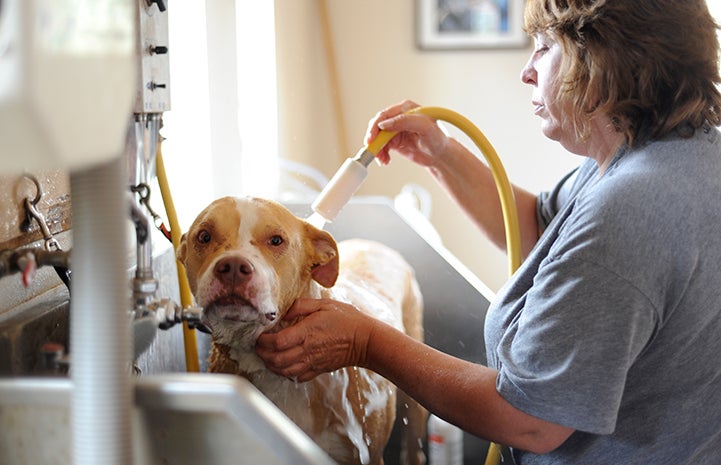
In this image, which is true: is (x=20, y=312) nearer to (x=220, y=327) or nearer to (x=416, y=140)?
(x=220, y=327)

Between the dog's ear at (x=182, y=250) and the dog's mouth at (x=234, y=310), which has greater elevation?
the dog's ear at (x=182, y=250)

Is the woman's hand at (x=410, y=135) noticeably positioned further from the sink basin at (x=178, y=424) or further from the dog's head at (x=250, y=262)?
the sink basin at (x=178, y=424)

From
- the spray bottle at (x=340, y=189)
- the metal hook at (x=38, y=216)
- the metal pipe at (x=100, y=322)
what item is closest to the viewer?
the metal pipe at (x=100, y=322)

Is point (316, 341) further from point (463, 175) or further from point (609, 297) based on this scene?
point (463, 175)

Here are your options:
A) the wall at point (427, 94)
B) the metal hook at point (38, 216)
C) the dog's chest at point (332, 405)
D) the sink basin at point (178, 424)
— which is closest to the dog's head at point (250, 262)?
the dog's chest at point (332, 405)

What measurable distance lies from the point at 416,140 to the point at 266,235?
500 mm

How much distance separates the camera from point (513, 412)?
3.65 ft

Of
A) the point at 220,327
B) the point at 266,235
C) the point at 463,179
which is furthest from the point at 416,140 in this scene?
the point at 220,327

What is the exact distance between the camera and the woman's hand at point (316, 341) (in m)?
1.18

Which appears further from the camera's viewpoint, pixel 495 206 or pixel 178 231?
→ pixel 495 206

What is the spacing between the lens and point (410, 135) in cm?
162

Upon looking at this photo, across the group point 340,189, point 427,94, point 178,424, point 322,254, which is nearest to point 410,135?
point 340,189

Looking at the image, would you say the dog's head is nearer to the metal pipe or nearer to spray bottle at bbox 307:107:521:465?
spray bottle at bbox 307:107:521:465

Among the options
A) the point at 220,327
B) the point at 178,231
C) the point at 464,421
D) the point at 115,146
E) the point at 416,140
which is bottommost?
the point at 464,421
